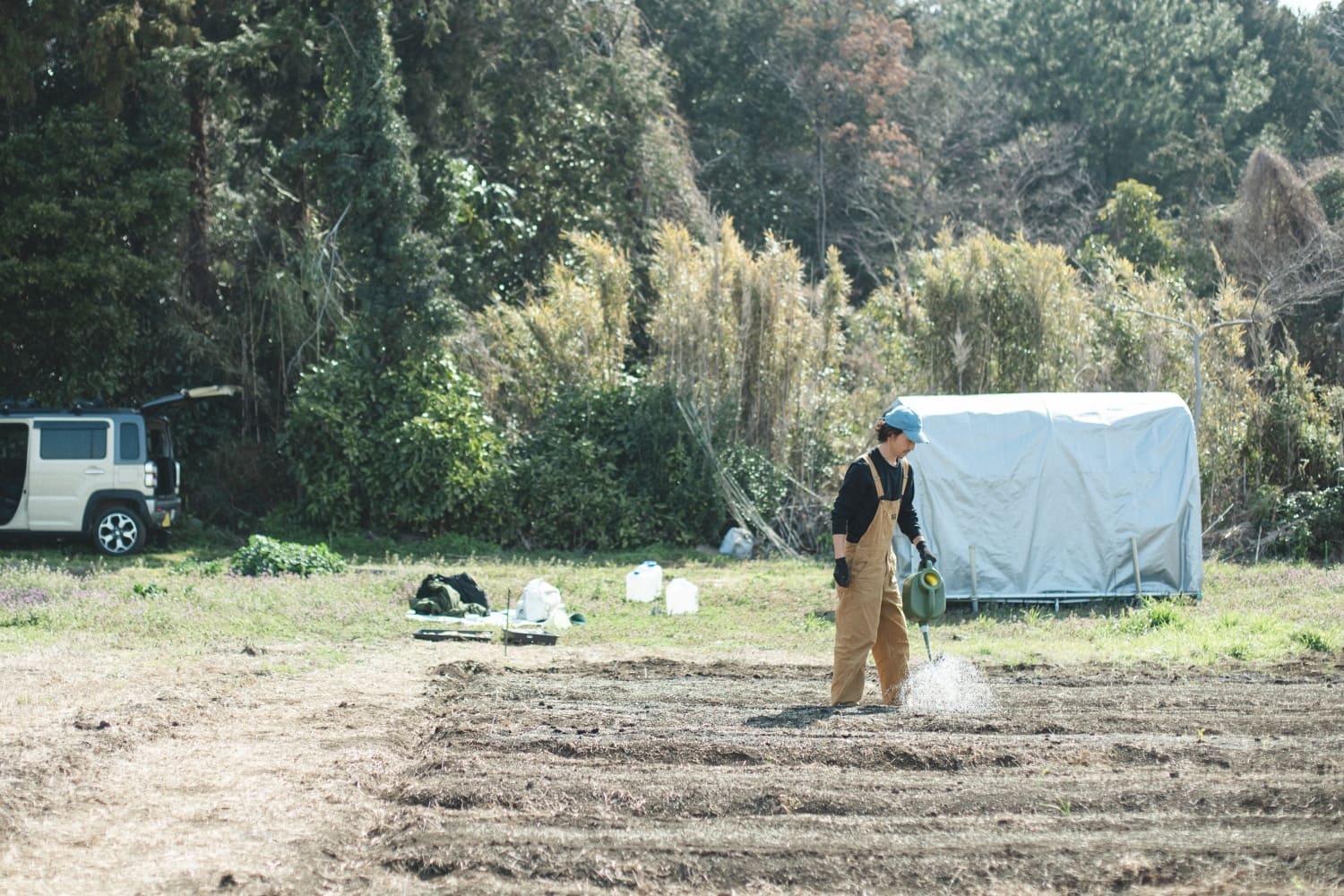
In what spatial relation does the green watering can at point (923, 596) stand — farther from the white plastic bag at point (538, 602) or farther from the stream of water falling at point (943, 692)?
the white plastic bag at point (538, 602)

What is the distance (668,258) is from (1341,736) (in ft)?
44.5

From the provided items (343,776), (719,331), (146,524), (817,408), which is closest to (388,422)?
(146,524)

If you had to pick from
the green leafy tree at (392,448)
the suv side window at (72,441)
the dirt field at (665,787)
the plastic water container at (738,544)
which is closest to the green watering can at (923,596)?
the dirt field at (665,787)

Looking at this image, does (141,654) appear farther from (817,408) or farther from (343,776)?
(817,408)

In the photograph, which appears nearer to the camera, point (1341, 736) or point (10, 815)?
point (10, 815)

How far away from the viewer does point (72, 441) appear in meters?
17.9

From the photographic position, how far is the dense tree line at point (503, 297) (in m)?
18.7

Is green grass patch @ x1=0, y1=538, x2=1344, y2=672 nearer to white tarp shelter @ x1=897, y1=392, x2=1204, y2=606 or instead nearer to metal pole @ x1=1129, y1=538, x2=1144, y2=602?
metal pole @ x1=1129, y1=538, x2=1144, y2=602

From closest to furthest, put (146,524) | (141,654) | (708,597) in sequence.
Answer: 1. (141,654)
2. (708,597)
3. (146,524)

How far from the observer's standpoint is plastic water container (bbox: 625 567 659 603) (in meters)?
14.2

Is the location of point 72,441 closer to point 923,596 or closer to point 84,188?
point 84,188

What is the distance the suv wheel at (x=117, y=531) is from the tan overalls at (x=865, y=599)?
40.5 feet

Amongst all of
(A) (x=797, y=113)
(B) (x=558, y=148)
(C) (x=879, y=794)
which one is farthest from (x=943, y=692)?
(A) (x=797, y=113)

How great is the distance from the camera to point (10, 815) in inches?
246
